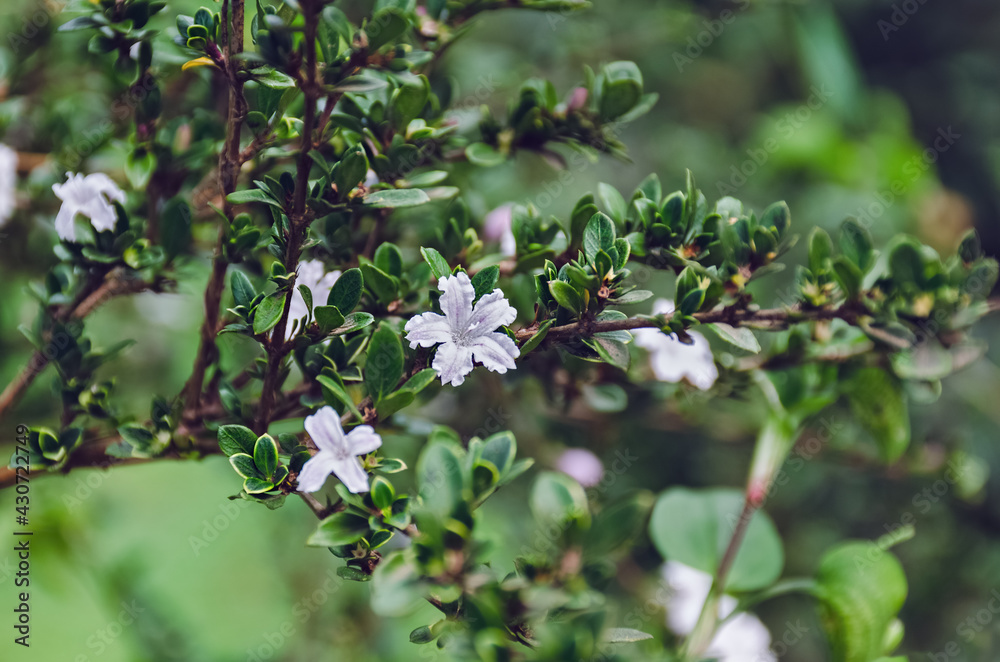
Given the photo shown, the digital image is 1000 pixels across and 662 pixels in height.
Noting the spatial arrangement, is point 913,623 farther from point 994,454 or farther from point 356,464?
point 356,464

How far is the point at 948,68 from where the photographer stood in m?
2.03

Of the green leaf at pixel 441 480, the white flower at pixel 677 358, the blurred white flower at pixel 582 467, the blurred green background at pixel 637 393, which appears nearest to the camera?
the green leaf at pixel 441 480

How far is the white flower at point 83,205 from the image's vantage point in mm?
741

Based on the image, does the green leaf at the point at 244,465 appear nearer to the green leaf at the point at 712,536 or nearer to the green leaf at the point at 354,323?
the green leaf at the point at 354,323

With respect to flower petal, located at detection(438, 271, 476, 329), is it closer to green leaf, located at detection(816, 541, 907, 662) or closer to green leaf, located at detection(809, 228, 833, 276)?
green leaf, located at detection(809, 228, 833, 276)

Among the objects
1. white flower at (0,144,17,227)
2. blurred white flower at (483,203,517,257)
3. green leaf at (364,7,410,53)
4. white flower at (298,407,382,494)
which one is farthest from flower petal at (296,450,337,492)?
white flower at (0,144,17,227)

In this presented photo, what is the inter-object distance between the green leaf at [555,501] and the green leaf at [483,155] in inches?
14.4

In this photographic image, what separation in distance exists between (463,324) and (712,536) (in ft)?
1.90

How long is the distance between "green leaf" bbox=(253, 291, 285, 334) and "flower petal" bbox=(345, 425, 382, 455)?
0.38 feet

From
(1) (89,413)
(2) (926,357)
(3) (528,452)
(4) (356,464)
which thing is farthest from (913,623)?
(1) (89,413)

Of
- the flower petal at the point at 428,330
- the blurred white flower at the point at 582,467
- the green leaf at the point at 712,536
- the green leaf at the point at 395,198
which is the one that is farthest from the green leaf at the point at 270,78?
the blurred white flower at the point at 582,467

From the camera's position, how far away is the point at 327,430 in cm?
56

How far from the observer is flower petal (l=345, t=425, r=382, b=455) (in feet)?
1.81

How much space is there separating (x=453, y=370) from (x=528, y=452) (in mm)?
916
